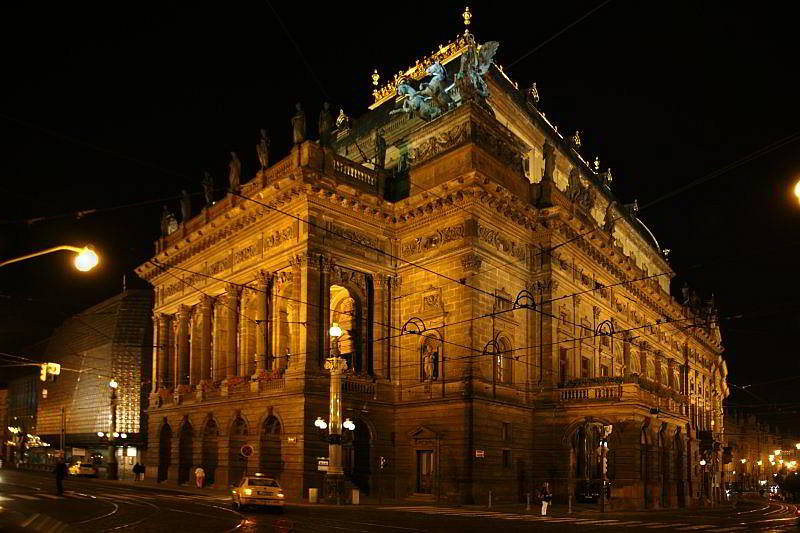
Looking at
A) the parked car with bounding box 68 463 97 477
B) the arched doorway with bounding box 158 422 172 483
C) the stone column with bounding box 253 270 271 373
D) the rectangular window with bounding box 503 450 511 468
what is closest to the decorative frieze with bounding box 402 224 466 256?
the stone column with bounding box 253 270 271 373

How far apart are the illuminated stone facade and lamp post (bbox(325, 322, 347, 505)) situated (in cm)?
323

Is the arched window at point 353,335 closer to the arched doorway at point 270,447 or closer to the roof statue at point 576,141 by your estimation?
the arched doorway at point 270,447

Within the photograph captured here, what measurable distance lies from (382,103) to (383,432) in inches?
1009

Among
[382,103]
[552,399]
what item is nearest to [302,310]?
[552,399]

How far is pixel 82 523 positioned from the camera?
67.5ft

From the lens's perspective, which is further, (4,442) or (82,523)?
(4,442)

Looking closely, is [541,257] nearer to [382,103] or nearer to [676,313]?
[382,103]

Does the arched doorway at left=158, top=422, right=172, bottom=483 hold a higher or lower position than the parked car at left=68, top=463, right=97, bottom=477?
higher

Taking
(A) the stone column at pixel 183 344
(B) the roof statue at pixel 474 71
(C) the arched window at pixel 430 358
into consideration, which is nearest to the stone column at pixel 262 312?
(C) the arched window at pixel 430 358

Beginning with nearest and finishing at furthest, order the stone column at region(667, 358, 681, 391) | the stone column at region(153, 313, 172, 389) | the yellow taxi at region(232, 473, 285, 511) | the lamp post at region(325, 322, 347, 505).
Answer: the yellow taxi at region(232, 473, 285, 511) < the lamp post at region(325, 322, 347, 505) < the stone column at region(153, 313, 172, 389) < the stone column at region(667, 358, 681, 391)

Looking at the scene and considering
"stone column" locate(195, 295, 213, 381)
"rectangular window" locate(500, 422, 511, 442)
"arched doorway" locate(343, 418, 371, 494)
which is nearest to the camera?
"arched doorway" locate(343, 418, 371, 494)

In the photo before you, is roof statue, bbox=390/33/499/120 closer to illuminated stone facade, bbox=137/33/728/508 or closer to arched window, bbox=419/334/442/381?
illuminated stone facade, bbox=137/33/728/508

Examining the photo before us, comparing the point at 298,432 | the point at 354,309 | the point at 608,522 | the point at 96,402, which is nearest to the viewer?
the point at 608,522

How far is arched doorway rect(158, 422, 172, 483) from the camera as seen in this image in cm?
4797
